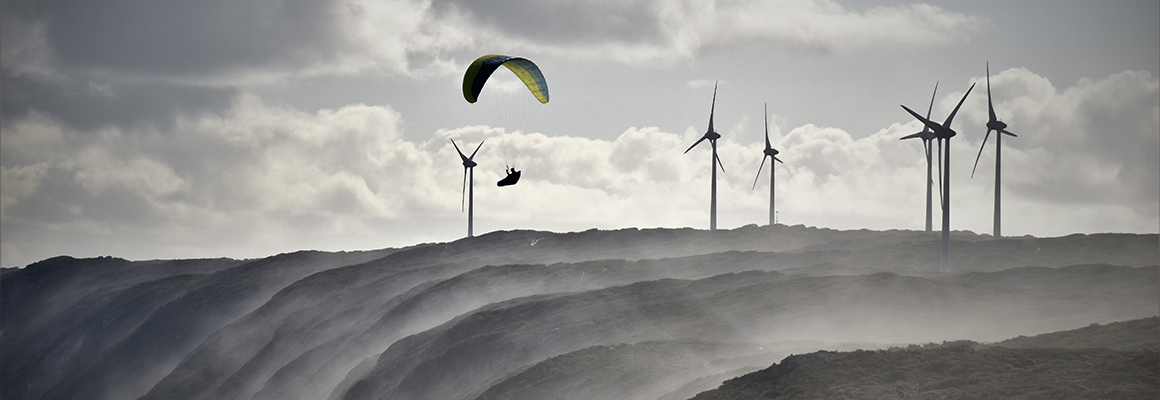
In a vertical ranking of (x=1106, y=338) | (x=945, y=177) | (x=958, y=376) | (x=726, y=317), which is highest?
(x=945, y=177)

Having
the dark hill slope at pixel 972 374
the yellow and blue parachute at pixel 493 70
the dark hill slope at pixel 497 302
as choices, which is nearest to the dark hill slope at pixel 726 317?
the dark hill slope at pixel 497 302

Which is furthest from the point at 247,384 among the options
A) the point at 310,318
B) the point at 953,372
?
the point at 953,372

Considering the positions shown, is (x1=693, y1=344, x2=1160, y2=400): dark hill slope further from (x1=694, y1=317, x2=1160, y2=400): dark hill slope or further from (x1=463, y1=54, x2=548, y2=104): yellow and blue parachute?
(x1=463, y1=54, x2=548, y2=104): yellow and blue parachute

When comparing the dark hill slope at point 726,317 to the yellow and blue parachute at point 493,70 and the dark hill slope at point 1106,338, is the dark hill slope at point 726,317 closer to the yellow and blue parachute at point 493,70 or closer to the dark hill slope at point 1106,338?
the dark hill slope at point 1106,338

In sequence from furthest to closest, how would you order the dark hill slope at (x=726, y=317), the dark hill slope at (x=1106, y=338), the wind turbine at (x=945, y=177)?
the wind turbine at (x=945, y=177) → the dark hill slope at (x=726, y=317) → the dark hill slope at (x=1106, y=338)

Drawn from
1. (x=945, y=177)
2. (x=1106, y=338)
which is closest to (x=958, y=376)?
(x=1106, y=338)

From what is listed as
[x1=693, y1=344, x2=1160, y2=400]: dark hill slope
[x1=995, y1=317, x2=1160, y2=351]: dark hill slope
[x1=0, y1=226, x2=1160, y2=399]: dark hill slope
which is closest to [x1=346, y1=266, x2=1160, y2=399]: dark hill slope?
[x1=0, y1=226, x2=1160, y2=399]: dark hill slope

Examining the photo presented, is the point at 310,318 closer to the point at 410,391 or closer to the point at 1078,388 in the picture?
the point at 410,391

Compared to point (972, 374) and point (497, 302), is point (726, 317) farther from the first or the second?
point (972, 374)
